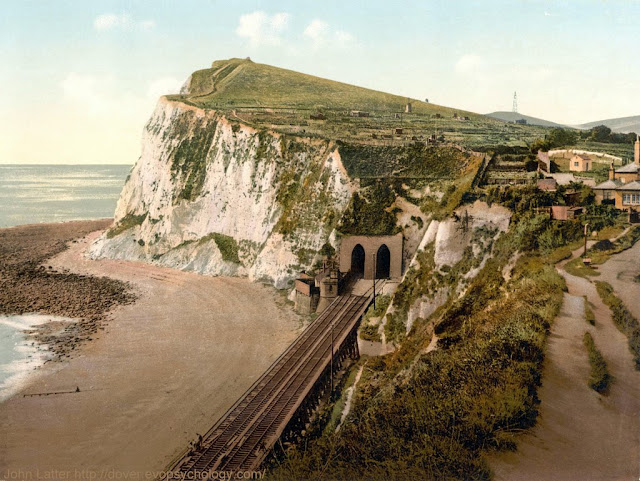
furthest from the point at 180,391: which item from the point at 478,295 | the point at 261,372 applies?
the point at 478,295

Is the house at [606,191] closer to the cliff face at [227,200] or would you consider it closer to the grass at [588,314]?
the grass at [588,314]

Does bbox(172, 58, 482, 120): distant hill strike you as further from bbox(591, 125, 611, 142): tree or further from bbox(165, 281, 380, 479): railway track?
bbox(165, 281, 380, 479): railway track

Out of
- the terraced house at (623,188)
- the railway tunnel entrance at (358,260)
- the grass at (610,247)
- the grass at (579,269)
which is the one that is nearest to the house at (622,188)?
the terraced house at (623,188)

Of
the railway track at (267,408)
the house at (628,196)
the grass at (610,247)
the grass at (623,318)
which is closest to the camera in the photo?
the grass at (623,318)

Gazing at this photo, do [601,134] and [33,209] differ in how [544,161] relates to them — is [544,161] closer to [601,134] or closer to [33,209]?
[601,134]

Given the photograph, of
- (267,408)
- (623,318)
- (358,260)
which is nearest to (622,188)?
(623,318)

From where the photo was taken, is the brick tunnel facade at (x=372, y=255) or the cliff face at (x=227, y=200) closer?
the brick tunnel facade at (x=372, y=255)

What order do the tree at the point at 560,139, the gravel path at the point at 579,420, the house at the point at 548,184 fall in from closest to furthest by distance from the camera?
the gravel path at the point at 579,420 → the house at the point at 548,184 → the tree at the point at 560,139
